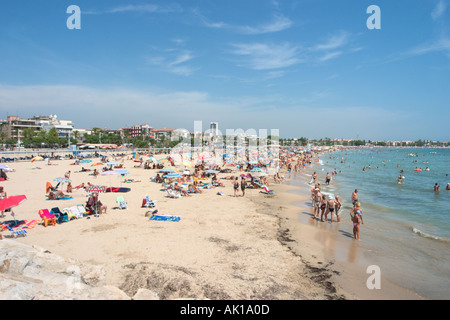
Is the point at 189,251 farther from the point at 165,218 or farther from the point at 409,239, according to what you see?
the point at 409,239

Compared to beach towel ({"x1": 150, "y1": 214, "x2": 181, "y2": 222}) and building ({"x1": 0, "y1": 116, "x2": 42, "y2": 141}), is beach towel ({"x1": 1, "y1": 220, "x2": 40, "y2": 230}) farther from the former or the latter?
building ({"x1": 0, "y1": 116, "x2": 42, "y2": 141})

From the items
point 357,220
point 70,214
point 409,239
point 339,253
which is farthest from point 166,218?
point 409,239

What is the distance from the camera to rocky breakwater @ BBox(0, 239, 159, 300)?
355 cm

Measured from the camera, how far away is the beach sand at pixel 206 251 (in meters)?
5.54

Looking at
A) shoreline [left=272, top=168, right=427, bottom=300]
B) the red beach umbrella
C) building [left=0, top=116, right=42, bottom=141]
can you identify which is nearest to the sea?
shoreline [left=272, top=168, right=427, bottom=300]

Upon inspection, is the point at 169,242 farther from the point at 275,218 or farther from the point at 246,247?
the point at 275,218

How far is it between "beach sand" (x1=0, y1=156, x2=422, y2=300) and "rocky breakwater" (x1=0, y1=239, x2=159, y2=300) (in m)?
0.89

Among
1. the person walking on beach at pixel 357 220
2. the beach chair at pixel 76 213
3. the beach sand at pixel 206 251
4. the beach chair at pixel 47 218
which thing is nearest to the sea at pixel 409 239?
the person walking on beach at pixel 357 220

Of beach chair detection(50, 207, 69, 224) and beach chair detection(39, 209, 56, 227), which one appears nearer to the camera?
beach chair detection(39, 209, 56, 227)

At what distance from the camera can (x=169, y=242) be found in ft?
26.1

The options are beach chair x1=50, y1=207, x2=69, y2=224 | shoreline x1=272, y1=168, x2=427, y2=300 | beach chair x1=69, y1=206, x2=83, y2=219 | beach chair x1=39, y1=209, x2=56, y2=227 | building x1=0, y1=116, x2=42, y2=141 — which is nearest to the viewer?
shoreline x1=272, y1=168, x2=427, y2=300

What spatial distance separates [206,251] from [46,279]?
161 inches
